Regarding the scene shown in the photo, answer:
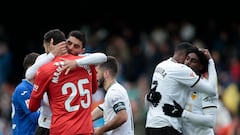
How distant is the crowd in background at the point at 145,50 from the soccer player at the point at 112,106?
7.78m

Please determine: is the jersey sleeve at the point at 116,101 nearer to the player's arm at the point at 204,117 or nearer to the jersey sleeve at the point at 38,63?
the player's arm at the point at 204,117

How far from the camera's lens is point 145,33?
24453 mm

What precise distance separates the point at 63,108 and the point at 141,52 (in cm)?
1111

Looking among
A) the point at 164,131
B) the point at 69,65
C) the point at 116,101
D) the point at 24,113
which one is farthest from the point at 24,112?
the point at 164,131

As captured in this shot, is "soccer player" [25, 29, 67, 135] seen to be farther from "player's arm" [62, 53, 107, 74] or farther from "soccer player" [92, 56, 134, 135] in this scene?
"soccer player" [92, 56, 134, 135]

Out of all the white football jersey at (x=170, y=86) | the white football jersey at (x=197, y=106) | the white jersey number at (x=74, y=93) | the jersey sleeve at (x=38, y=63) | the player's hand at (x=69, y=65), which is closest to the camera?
the player's hand at (x=69, y=65)

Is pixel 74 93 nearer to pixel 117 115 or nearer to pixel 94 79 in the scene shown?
pixel 94 79

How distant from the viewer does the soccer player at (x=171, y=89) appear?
12525 millimetres

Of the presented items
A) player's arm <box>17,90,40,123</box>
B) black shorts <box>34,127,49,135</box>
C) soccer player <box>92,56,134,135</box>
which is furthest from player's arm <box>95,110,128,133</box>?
player's arm <box>17,90,40,123</box>

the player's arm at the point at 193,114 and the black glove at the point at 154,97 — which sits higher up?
the black glove at the point at 154,97

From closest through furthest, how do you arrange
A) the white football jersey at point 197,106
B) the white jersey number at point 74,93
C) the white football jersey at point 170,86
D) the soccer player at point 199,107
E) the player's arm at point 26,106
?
the white jersey number at point 74,93
the white football jersey at point 170,86
the soccer player at point 199,107
the white football jersey at point 197,106
the player's arm at point 26,106

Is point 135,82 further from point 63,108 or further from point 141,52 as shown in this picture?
point 63,108

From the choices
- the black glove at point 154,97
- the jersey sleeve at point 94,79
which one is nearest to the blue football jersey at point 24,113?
the jersey sleeve at point 94,79

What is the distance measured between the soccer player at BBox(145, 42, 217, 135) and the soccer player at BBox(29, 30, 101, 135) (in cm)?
91
